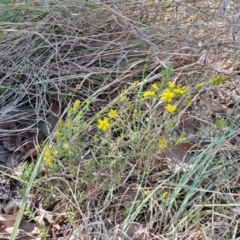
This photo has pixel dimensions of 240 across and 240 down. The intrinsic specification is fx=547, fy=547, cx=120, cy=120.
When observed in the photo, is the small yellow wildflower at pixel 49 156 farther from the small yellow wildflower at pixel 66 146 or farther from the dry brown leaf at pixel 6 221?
the dry brown leaf at pixel 6 221

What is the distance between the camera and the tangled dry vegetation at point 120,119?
146 centimetres

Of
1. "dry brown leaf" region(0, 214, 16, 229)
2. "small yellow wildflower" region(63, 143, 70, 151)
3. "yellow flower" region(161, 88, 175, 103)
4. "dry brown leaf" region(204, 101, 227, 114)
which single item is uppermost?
"yellow flower" region(161, 88, 175, 103)

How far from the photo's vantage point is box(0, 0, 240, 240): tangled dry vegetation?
146cm

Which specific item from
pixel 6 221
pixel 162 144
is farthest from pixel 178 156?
pixel 6 221

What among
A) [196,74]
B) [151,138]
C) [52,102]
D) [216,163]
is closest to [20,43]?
[52,102]

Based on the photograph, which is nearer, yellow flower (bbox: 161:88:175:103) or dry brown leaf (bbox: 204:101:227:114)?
yellow flower (bbox: 161:88:175:103)

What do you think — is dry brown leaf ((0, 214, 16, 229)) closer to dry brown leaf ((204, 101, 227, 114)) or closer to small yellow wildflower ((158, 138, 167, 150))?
small yellow wildflower ((158, 138, 167, 150))

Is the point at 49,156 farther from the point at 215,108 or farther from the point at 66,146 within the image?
the point at 215,108

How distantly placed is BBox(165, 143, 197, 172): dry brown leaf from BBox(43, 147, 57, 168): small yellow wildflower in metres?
0.32

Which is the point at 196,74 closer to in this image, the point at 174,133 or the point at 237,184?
the point at 174,133

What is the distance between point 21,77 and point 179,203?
841 mm

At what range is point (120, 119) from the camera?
1.56 meters

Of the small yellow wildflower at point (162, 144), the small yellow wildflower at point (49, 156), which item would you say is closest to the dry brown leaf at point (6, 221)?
the small yellow wildflower at point (49, 156)

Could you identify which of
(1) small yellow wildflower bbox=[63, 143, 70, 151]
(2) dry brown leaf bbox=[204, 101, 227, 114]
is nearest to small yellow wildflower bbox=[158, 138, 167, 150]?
(1) small yellow wildflower bbox=[63, 143, 70, 151]
